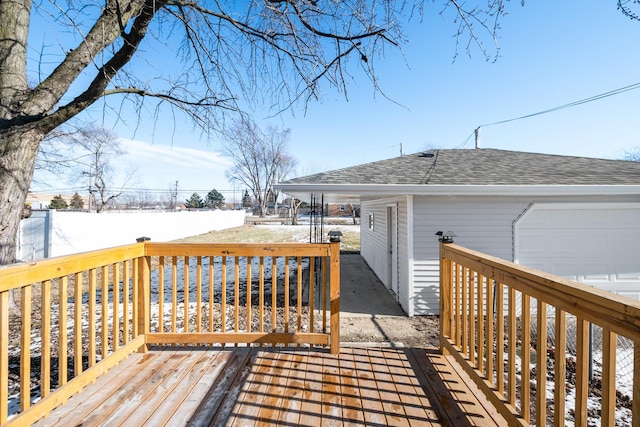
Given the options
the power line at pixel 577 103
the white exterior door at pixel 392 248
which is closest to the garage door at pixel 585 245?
the white exterior door at pixel 392 248

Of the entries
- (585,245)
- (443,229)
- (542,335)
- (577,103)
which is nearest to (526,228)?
(585,245)

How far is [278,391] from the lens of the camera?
2.11 m

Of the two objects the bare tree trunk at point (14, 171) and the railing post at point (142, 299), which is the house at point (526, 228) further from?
the bare tree trunk at point (14, 171)

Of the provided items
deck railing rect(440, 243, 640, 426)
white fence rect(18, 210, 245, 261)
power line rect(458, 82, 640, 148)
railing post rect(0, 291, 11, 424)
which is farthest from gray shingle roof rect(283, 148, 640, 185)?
white fence rect(18, 210, 245, 261)

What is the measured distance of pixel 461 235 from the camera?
538 cm

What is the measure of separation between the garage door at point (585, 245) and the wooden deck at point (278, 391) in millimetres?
3807

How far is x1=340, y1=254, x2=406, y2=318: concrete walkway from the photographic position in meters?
5.47

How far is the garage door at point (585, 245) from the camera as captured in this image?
5281 millimetres

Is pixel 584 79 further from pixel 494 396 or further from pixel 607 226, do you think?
pixel 494 396

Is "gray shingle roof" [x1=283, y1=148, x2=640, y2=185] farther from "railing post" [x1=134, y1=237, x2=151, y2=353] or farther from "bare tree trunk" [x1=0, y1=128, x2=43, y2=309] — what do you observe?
"bare tree trunk" [x1=0, y1=128, x2=43, y2=309]

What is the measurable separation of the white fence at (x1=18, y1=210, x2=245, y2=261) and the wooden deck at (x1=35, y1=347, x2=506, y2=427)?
22.0 ft

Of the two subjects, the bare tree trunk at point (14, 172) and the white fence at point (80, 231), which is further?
the white fence at point (80, 231)

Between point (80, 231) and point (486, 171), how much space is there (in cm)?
1187

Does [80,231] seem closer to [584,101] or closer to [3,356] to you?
[3,356]
